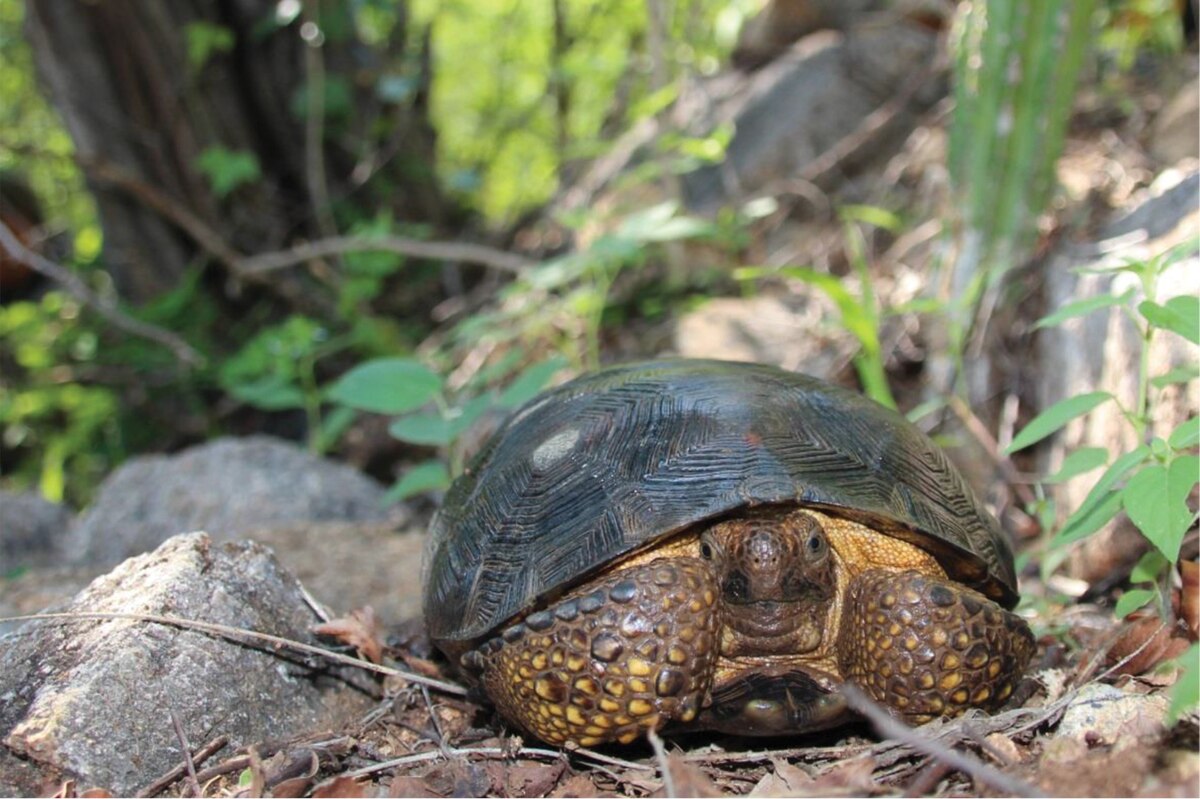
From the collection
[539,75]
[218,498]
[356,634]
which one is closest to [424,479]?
[356,634]

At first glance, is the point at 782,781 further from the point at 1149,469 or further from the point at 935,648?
the point at 1149,469

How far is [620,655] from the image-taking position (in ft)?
5.96

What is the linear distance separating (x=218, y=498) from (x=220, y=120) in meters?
3.58

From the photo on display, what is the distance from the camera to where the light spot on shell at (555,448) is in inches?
81.3

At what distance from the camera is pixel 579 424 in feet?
6.98

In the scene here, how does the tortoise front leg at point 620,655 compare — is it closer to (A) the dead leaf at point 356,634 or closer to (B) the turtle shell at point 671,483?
(B) the turtle shell at point 671,483

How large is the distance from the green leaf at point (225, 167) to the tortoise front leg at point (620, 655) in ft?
17.3

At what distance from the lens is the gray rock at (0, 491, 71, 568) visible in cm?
448

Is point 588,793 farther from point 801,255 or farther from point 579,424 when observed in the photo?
point 801,255

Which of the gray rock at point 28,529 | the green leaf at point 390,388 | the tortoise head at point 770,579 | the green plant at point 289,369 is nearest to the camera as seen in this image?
the tortoise head at point 770,579

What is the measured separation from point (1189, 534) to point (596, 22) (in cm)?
614

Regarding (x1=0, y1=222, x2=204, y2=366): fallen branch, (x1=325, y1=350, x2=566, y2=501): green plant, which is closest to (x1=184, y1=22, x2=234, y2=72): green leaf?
(x1=0, y1=222, x2=204, y2=366): fallen branch

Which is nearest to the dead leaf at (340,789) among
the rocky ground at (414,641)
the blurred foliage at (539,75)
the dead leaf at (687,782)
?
the rocky ground at (414,641)

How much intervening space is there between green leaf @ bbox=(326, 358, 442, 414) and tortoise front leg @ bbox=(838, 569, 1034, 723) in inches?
61.7
